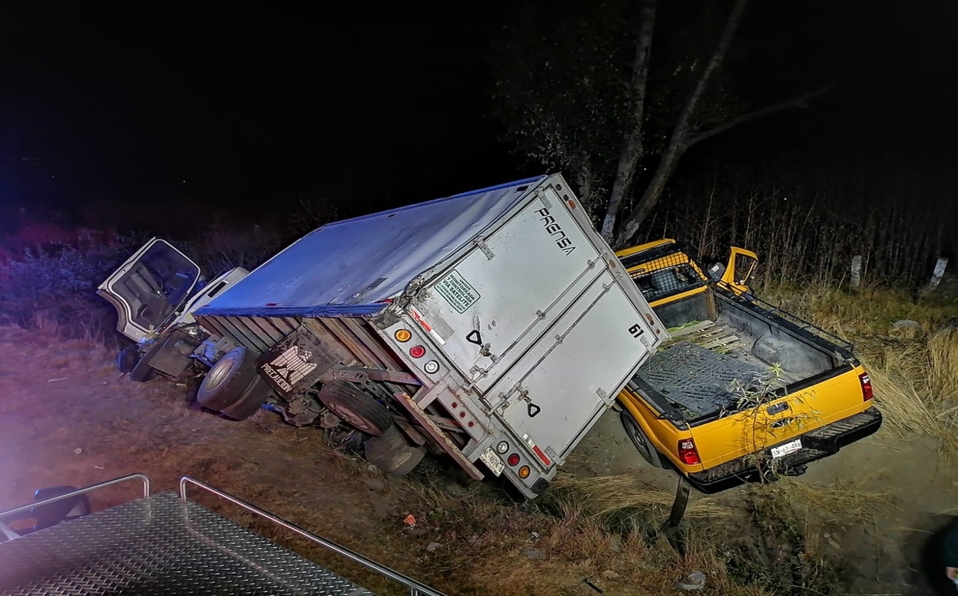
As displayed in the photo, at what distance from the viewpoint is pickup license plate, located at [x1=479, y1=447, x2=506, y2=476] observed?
4.98m

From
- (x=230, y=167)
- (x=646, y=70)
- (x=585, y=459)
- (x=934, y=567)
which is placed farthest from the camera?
(x=230, y=167)

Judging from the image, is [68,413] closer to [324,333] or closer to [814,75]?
[324,333]

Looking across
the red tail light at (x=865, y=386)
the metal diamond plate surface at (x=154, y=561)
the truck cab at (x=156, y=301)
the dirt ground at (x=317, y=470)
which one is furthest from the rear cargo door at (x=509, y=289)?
the truck cab at (x=156, y=301)

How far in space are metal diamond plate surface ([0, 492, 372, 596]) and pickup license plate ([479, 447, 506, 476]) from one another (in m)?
2.75

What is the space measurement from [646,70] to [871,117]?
25.6ft

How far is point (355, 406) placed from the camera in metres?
5.45

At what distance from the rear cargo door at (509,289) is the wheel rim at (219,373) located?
276 cm

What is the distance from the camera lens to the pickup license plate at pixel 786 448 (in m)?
4.93

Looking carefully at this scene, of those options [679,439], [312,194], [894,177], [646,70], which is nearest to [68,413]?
[679,439]

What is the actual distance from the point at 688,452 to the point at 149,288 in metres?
8.39

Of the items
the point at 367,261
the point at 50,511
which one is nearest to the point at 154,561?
the point at 50,511

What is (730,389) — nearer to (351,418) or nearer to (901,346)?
(901,346)

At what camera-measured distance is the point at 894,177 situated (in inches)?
498

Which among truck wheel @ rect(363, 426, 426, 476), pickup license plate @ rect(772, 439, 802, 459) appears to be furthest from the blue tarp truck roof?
pickup license plate @ rect(772, 439, 802, 459)
